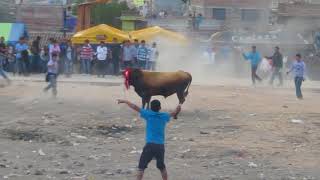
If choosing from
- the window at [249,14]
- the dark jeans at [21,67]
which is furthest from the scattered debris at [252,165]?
the window at [249,14]

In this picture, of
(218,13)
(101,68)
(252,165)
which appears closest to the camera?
(252,165)

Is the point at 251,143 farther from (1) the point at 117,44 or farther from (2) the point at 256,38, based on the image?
(2) the point at 256,38

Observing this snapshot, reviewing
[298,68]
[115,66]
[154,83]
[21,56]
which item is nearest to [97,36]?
[115,66]

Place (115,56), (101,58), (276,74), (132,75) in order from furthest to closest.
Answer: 1. (115,56)
2. (101,58)
3. (276,74)
4. (132,75)

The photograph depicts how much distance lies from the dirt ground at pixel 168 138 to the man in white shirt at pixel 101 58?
893cm

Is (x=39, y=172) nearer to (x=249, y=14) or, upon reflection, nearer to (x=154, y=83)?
(x=154, y=83)

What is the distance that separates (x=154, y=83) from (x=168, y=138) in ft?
8.88

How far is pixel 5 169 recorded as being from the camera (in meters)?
12.0

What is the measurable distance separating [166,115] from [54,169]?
2.37m

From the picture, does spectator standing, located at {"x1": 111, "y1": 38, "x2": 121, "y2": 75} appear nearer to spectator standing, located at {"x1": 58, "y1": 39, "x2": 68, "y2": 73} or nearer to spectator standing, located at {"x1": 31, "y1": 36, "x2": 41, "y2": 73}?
spectator standing, located at {"x1": 58, "y1": 39, "x2": 68, "y2": 73}

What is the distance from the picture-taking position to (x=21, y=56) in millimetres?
30719

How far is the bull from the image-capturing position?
17719 millimetres

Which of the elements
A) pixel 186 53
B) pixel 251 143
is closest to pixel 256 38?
pixel 186 53

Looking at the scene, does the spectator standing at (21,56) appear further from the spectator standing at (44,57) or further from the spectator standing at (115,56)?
the spectator standing at (115,56)
